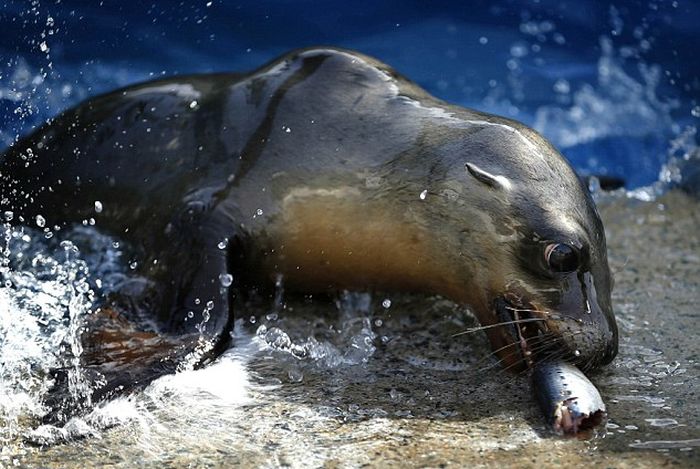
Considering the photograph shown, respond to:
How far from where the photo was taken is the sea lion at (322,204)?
3.94m

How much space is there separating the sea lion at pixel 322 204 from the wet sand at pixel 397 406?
145 mm

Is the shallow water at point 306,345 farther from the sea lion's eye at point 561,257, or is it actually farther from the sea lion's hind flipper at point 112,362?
the sea lion's eye at point 561,257

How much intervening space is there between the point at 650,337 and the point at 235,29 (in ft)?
15.8

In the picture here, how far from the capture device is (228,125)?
4695mm

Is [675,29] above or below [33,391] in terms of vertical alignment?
below

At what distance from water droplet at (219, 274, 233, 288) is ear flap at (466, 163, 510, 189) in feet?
3.46

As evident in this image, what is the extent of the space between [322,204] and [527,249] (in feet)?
3.05

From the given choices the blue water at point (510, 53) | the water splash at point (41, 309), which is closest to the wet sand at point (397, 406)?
the water splash at point (41, 309)

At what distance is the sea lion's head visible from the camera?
12.7ft

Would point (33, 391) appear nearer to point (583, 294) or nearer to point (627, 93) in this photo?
point (583, 294)

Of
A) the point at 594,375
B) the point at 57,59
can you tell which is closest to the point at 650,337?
the point at 594,375

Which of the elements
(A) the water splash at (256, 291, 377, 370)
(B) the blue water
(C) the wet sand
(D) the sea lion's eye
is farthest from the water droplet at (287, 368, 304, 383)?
(B) the blue water

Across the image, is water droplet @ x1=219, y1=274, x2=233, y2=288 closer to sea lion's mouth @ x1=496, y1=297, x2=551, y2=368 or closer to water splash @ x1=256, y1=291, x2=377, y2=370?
water splash @ x1=256, y1=291, x2=377, y2=370

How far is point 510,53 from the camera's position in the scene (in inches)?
357
